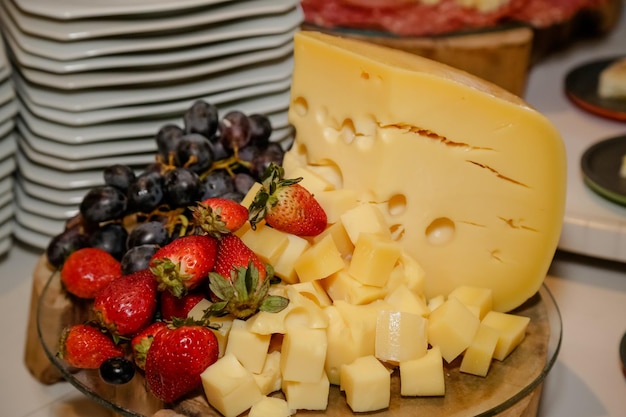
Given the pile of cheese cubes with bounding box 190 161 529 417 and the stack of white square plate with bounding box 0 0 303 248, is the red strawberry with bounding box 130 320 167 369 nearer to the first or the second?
the pile of cheese cubes with bounding box 190 161 529 417

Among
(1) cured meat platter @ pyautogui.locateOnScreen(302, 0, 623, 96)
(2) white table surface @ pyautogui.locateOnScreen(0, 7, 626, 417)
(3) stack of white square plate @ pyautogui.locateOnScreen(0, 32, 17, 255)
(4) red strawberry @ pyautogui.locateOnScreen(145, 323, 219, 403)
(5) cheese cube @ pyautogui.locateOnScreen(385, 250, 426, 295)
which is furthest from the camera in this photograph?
(1) cured meat platter @ pyautogui.locateOnScreen(302, 0, 623, 96)

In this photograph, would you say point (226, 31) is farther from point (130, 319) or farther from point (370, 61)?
point (130, 319)

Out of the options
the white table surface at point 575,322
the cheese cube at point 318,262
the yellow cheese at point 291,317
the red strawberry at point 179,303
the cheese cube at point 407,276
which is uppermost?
the cheese cube at point 318,262

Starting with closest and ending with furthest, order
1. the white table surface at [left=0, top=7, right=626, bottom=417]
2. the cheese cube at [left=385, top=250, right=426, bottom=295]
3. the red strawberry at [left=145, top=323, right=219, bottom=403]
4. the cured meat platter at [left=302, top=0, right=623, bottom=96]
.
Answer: the red strawberry at [left=145, top=323, right=219, bottom=403] < the cheese cube at [left=385, top=250, right=426, bottom=295] < the white table surface at [left=0, top=7, right=626, bottom=417] < the cured meat platter at [left=302, top=0, right=623, bottom=96]

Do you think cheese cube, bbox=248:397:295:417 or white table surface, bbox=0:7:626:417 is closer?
cheese cube, bbox=248:397:295:417

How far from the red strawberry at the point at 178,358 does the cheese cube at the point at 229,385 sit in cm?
1

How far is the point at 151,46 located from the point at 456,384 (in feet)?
1.92

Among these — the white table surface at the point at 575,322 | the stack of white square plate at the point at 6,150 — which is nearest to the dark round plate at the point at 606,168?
the white table surface at the point at 575,322

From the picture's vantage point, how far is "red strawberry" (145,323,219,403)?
30.0 inches

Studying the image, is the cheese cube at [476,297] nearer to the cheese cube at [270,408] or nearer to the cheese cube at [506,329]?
the cheese cube at [506,329]

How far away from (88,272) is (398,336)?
14.5 inches

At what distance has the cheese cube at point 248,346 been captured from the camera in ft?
2.55

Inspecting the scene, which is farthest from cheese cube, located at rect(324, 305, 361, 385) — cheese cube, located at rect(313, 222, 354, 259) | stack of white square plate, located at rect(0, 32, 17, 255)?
stack of white square plate, located at rect(0, 32, 17, 255)

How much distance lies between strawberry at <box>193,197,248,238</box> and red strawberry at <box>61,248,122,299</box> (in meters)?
0.15
